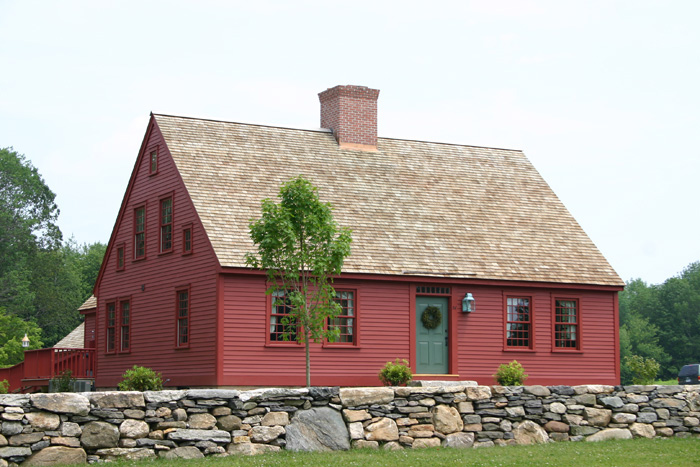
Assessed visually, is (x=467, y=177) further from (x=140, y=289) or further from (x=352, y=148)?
(x=140, y=289)

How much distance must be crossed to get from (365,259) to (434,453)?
9555mm

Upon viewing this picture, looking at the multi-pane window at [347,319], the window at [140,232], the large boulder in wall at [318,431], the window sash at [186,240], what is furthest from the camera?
the window at [140,232]

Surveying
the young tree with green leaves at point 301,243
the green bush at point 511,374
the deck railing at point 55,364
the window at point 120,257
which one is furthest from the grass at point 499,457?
the deck railing at point 55,364

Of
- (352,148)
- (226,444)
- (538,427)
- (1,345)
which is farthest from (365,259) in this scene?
(1,345)

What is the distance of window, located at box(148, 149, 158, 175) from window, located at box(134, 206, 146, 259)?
114cm

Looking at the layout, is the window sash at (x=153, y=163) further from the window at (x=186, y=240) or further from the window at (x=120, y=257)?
the window at (x=120, y=257)

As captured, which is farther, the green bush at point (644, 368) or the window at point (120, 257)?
the window at point (120, 257)

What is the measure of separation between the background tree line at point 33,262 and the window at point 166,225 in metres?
36.2

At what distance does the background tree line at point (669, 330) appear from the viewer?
7562 cm

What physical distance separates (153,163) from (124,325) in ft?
15.8

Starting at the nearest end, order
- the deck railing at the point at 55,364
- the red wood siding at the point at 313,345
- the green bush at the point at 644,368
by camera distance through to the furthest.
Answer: the red wood siding at the point at 313,345
the green bush at the point at 644,368
the deck railing at the point at 55,364

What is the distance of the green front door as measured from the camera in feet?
82.0

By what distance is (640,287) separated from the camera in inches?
4117

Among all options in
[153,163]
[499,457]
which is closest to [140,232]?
[153,163]
